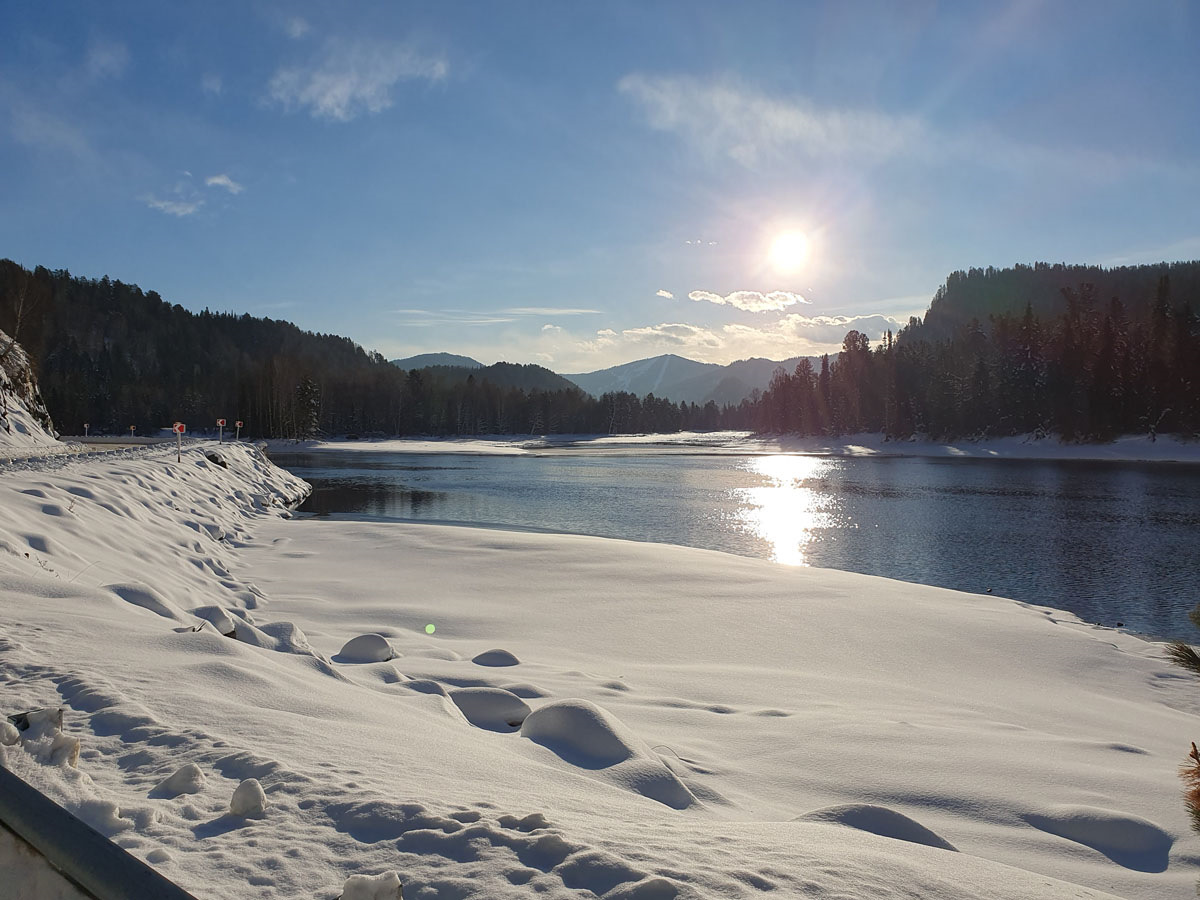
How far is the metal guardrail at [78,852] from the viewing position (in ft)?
4.34

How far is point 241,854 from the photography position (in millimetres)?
2480

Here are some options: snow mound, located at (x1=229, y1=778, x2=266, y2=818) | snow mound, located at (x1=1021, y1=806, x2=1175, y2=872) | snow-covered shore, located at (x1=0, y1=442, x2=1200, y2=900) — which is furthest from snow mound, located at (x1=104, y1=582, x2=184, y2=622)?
snow mound, located at (x1=1021, y1=806, x2=1175, y2=872)

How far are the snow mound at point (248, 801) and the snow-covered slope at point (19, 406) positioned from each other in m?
34.4

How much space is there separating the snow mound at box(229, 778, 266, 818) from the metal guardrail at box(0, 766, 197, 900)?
4.72ft

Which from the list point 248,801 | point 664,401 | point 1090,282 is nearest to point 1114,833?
point 248,801

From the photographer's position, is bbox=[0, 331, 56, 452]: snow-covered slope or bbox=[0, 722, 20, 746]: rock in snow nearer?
bbox=[0, 722, 20, 746]: rock in snow

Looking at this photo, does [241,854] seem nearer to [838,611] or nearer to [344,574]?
[838,611]

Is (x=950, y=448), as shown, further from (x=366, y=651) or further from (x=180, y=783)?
(x=180, y=783)

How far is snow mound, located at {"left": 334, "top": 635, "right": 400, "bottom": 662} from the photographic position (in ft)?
22.6

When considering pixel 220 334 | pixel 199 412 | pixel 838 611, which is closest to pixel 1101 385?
pixel 838 611

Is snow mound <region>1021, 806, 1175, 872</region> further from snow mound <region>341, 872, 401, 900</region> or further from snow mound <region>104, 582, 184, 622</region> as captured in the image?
snow mound <region>104, 582, 184, 622</region>

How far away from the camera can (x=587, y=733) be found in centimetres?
452

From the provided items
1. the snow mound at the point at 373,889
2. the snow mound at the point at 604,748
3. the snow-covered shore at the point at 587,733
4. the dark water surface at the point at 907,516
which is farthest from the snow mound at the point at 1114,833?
the dark water surface at the point at 907,516

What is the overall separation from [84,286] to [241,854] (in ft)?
716
